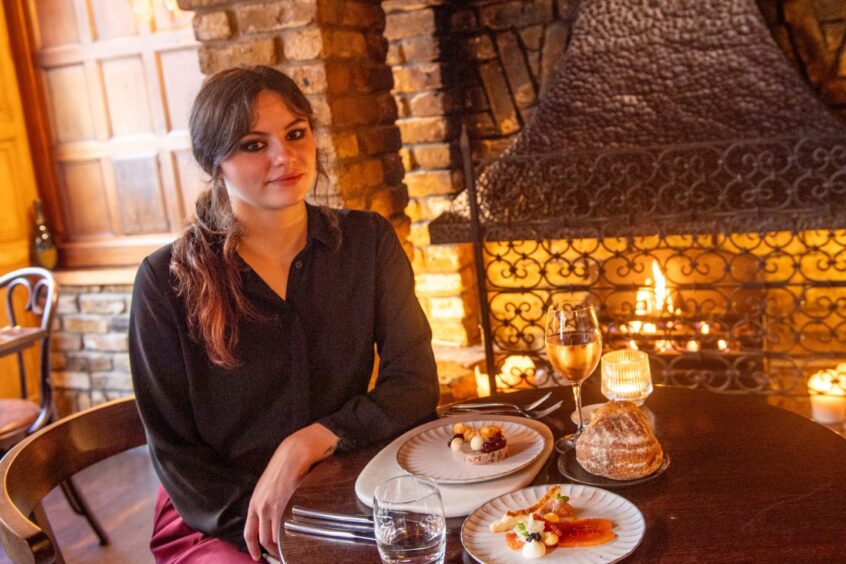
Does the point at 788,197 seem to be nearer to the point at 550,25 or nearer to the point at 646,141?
the point at 646,141

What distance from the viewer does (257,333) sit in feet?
5.24

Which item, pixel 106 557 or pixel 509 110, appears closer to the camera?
pixel 106 557

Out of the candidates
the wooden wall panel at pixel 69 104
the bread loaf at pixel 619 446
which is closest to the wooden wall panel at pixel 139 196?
the wooden wall panel at pixel 69 104

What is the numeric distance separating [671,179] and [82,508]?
216 cm

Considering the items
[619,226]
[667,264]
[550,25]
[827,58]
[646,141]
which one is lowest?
[667,264]

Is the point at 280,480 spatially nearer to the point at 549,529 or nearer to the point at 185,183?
the point at 549,529

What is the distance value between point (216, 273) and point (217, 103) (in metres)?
0.31

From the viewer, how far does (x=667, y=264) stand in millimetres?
3109

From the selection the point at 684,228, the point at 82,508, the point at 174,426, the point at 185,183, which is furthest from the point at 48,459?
the point at 185,183

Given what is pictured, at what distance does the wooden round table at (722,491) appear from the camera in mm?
984

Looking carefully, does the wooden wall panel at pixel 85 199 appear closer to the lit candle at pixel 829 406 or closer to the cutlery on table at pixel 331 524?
the lit candle at pixel 829 406

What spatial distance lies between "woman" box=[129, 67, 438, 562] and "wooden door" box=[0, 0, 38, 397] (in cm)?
250

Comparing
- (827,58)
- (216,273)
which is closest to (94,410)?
(216,273)

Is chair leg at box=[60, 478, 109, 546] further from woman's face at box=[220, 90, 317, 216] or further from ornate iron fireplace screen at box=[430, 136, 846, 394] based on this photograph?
woman's face at box=[220, 90, 317, 216]
